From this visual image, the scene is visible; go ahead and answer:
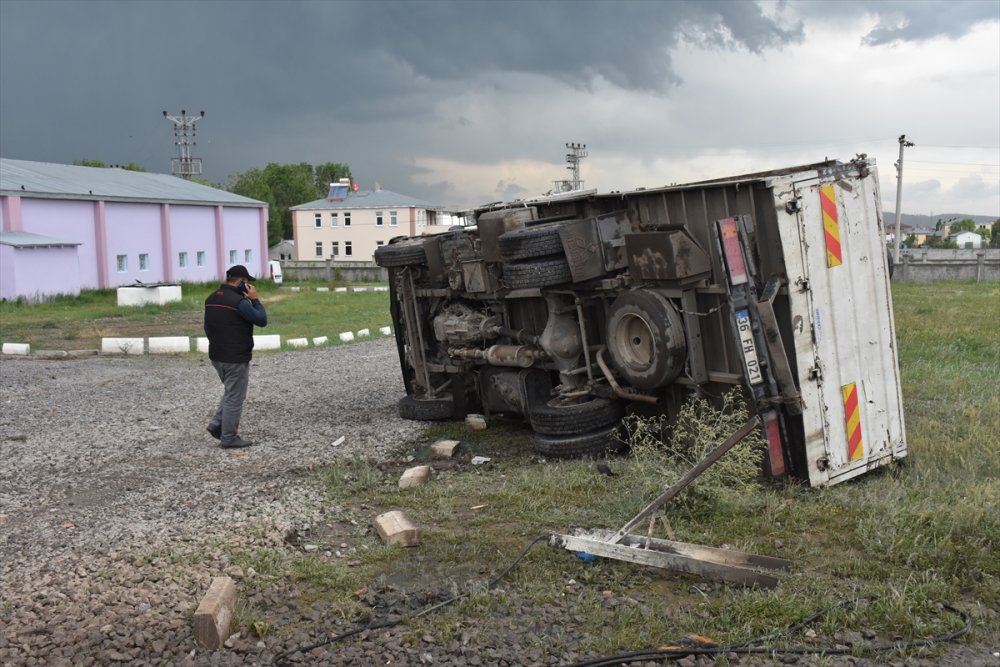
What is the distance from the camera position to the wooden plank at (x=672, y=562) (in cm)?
506

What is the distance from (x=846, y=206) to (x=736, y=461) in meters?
2.28

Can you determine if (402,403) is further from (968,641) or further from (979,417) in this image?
(968,641)

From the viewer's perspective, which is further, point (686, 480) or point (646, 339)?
point (646, 339)

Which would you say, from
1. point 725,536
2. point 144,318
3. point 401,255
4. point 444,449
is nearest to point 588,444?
point 444,449

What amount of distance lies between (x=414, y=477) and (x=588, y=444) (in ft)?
5.23

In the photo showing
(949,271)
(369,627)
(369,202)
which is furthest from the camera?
(369,202)

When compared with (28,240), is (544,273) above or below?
below

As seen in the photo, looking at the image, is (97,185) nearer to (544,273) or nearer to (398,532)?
(544,273)

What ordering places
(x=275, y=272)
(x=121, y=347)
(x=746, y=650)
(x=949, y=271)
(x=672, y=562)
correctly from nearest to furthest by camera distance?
1. (x=746, y=650)
2. (x=672, y=562)
3. (x=121, y=347)
4. (x=949, y=271)
5. (x=275, y=272)

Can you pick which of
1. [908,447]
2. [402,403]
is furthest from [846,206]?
[402,403]

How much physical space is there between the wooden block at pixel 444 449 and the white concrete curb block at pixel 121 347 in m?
12.1

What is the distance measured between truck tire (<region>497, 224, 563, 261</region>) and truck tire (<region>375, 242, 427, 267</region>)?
7.38 feet

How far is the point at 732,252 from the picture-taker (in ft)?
22.2

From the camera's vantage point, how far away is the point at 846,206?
7133mm
